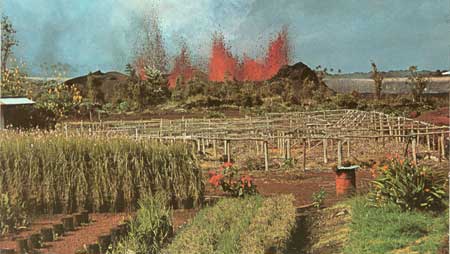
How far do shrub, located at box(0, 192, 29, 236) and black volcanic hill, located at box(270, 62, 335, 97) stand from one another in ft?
6.04

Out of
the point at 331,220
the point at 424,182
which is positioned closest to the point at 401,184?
the point at 424,182

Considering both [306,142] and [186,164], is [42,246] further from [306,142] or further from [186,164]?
[306,142]

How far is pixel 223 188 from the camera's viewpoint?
18.2 ft

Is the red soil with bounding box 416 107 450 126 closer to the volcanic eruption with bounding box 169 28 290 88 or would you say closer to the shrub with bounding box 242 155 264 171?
the volcanic eruption with bounding box 169 28 290 88

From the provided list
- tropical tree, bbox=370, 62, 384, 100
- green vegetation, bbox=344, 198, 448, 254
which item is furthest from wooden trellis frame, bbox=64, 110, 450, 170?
green vegetation, bbox=344, 198, 448, 254

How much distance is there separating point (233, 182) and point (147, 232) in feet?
2.58

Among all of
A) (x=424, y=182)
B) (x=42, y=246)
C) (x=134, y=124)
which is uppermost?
(x=134, y=124)

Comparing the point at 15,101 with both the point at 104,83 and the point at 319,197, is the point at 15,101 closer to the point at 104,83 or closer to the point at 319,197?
the point at 104,83

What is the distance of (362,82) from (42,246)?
7.31 ft

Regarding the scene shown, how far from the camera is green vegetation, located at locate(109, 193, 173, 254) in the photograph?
16.3 feet

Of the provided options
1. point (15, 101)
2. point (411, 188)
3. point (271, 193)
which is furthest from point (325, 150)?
point (15, 101)

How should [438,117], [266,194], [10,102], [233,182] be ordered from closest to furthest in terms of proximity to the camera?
1. [438,117]
2. [10,102]
3. [266,194]
4. [233,182]

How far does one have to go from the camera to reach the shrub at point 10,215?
5.24 m

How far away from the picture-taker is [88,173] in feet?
18.2
